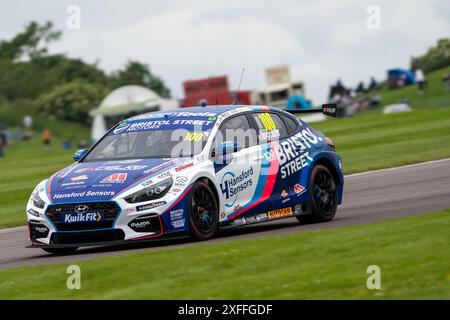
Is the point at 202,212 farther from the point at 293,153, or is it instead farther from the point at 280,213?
the point at 293,153

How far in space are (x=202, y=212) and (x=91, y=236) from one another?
3.97 feet

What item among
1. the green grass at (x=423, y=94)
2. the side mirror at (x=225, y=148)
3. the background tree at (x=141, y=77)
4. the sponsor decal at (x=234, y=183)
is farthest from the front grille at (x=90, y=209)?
the background tree at (x=141, y=77)

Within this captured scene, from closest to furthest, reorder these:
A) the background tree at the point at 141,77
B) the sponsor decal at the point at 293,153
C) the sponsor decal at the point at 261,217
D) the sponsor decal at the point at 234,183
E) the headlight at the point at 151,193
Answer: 1. the headlight at the point at 151,193
2. the sponsor decal at the point at 234,183
3. the sponsor decal at the point at 261,217
4. the sponsor decal at the point at 293,153
5. the background tree at the point at 141,77

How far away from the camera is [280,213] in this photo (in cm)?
1355

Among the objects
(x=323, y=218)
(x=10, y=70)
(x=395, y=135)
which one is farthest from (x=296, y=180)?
(x=10, y=70)

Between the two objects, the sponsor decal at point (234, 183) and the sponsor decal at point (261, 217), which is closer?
the sponsor decal at point (234, 183)

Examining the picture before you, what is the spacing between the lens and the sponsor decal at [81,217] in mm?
11680

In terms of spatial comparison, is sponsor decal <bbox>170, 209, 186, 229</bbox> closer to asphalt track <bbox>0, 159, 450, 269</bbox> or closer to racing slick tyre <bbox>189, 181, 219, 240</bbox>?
racing slick tyre <bbox>189, 181, 219, 240</bbox>

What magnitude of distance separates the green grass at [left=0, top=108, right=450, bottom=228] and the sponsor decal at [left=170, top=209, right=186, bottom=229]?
590cm

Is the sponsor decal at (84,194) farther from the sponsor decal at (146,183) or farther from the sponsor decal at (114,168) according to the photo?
the sponsor decal at (114,168)

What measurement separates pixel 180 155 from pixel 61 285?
3.25 metres

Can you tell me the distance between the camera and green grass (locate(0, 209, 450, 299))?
8531 mm

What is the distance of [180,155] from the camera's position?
1248 cm

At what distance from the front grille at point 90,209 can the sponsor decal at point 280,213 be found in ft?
7.72
